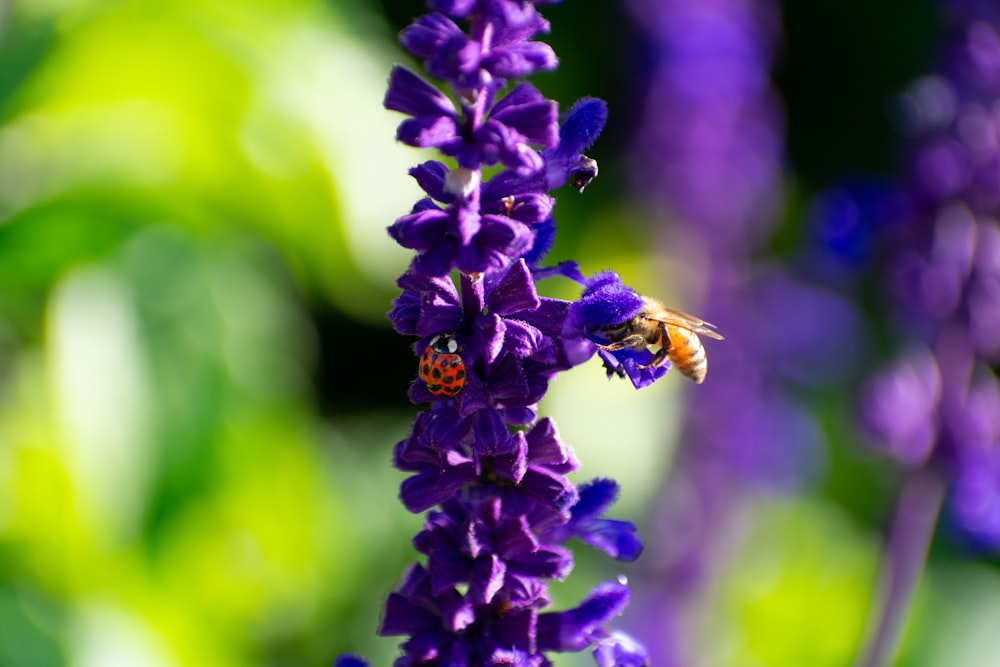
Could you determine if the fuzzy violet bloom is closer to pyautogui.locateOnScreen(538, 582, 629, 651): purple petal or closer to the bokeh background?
pyautogui.locateOnScreen(538, 582, 629, 651): purple petal

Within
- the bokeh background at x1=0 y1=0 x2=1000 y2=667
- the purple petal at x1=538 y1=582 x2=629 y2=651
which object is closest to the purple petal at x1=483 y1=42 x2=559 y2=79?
the purple petal at x1=538 y1=582 x2=629 y2=651

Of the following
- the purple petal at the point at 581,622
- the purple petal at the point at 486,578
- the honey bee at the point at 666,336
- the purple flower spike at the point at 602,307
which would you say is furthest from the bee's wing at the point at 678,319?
the purple petal at the point at 486,578

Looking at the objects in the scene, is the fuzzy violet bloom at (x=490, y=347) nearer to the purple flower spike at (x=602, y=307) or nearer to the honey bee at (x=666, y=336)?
the purple flower spike at (x=602, y=307)

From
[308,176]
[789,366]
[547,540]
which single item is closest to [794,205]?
[789,366]

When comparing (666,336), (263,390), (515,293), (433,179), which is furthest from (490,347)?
(263,390)

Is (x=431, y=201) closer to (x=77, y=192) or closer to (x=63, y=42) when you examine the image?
(x=77, y=192)

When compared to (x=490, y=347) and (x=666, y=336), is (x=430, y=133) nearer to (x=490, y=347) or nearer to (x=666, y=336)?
(x=490, y=347)

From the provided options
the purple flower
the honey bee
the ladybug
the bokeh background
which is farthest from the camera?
the bokeh background
